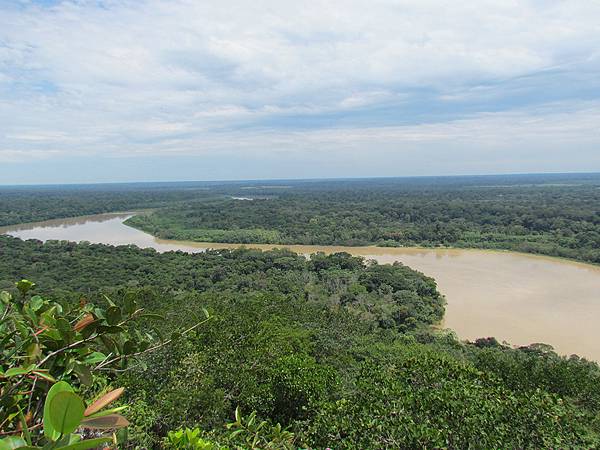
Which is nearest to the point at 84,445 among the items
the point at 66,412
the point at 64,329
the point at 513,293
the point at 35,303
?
the point at 66,412

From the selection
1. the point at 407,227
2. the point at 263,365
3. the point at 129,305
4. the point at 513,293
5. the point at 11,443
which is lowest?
the point at 513,293

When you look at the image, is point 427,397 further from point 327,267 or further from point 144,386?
point 327,267

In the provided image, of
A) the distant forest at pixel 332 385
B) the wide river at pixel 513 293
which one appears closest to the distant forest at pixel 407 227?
the wide river at pixel 513 293

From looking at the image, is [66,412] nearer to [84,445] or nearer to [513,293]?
[84,445]

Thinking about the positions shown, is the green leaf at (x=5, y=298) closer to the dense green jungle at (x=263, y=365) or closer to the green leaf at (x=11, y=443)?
the dense green jungle at (x=263, y=365)

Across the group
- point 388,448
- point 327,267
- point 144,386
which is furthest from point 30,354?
point 327,267

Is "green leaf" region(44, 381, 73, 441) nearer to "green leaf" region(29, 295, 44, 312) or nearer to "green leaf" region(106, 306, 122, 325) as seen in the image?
"green leaf" region(106, 306, 122, 325)
